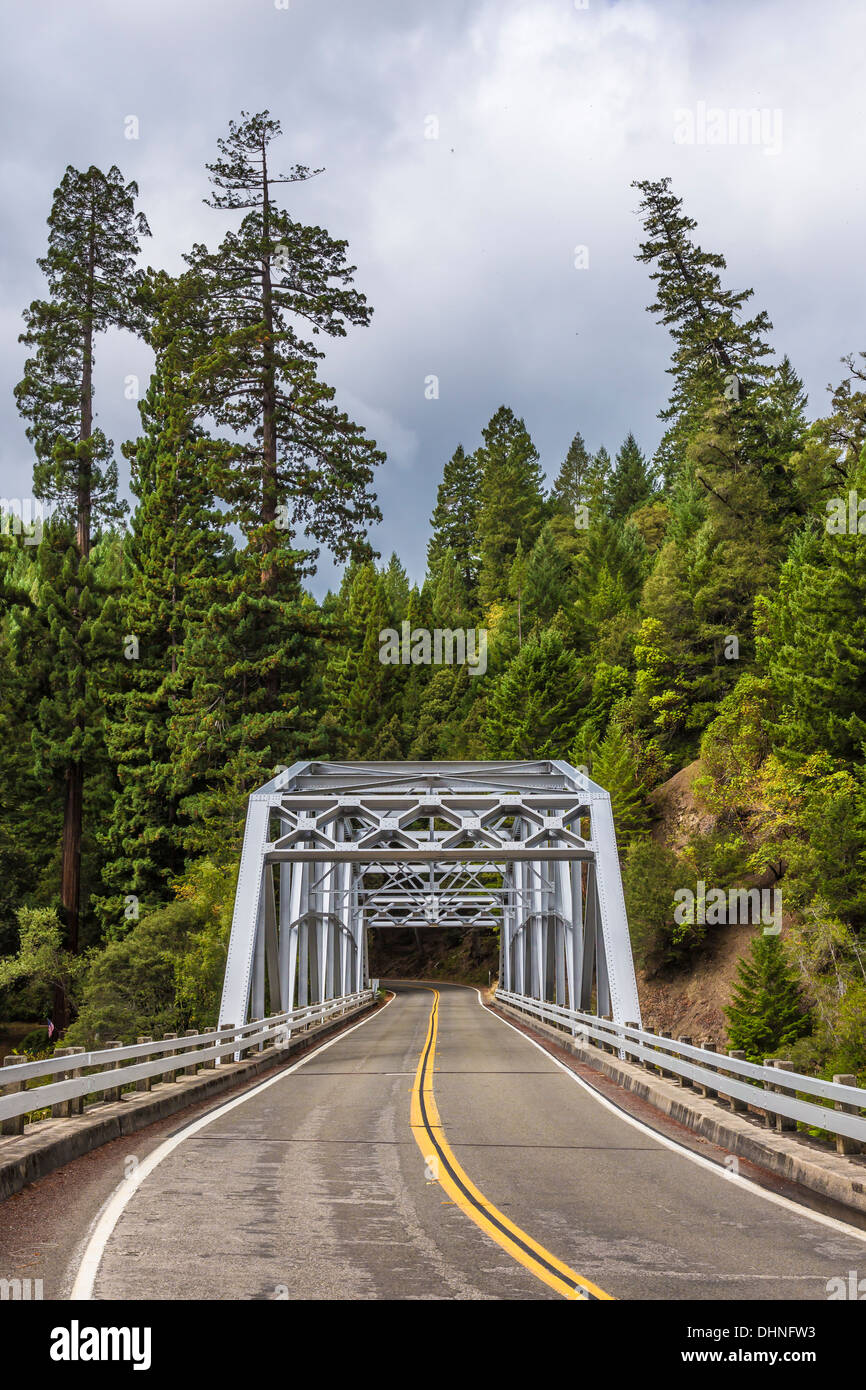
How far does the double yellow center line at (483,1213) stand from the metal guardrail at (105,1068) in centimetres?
295

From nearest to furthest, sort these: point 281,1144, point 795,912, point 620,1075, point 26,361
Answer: point 281,1144 → point 620,1075 → point 795,912 → point 26,361

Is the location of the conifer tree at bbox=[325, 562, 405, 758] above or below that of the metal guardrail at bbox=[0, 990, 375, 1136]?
above

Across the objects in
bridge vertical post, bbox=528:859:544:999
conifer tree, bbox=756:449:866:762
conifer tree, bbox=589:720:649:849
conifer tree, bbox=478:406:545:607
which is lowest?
bridge vertical post, bbox=528:859:544:999

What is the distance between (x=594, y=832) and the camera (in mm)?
21812

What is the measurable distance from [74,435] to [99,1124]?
44.0 m

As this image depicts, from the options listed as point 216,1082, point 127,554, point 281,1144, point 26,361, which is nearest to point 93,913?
point 127,554

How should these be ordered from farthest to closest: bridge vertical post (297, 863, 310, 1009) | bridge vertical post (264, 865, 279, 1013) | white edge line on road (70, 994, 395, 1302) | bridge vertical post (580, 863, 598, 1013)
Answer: bridge vertical post (297, 863, 310, 1009), bridge vertical post (580, 863, 598, 1013), bridge vertical post (264, 865, 279, 1013), white edge line on road (70, 994, 395, 1302)

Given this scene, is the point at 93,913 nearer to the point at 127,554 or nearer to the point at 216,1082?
the point at 127,554

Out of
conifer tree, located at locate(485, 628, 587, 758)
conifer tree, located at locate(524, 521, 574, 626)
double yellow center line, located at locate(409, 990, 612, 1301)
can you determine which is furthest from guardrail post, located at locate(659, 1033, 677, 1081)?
conifer tree, located at locate(524, 521, 574, 626)

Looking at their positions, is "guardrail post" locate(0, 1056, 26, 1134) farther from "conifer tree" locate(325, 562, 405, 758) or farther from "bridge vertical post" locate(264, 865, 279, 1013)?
"conifer tree" locate(325, 562, 405, 758)

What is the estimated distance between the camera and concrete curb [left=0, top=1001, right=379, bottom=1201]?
7.98 m

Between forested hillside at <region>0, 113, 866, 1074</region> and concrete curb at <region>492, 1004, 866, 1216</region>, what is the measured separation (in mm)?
19674
